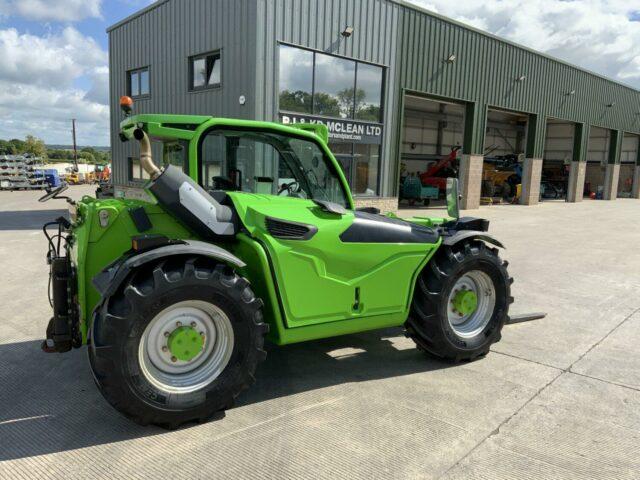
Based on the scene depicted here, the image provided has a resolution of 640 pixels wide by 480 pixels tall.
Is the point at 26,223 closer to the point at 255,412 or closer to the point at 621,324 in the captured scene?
the point at 255,412

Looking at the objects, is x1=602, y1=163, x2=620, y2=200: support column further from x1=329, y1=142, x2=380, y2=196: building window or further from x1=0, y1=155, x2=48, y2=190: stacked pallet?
x1=0, y1=155, x2=48, y2=190: stacked pallet

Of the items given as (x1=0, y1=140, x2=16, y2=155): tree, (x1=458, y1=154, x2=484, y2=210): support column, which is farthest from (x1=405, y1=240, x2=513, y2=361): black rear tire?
(x1=0, y1=140, x2=16, y2=155): tree

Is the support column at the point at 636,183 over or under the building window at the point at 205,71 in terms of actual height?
under

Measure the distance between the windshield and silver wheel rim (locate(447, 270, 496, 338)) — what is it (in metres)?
1.34

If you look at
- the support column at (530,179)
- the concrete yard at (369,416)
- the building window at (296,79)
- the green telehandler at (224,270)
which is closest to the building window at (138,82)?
the building window at (296,79)

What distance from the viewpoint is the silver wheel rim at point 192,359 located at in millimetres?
3281

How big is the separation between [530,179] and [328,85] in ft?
47.8

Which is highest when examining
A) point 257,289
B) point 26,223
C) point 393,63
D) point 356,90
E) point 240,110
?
point 393,63

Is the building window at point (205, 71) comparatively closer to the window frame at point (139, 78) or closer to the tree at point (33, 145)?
the window frame at point (139, 78)

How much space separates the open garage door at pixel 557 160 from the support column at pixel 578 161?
2195mm

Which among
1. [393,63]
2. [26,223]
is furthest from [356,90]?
[26,223]

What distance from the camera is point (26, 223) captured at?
1403cm

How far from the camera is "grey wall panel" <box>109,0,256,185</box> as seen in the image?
13812 millimetres

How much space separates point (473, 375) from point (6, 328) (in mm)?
4601
